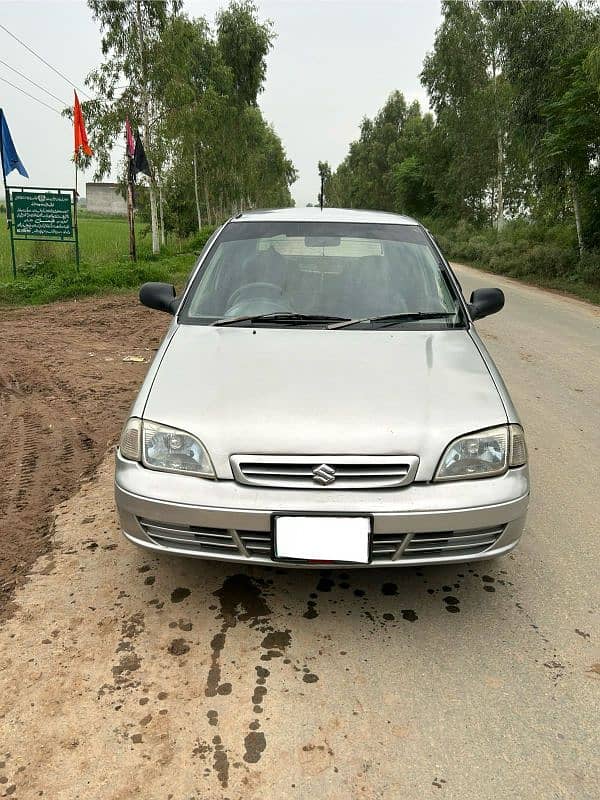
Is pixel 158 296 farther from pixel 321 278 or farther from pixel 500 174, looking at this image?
pixel 500 174

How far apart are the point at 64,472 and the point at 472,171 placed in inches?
1373

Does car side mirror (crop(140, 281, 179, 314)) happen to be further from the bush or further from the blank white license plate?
the bush

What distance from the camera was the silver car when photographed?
228 centimetres

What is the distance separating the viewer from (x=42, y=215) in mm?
13180

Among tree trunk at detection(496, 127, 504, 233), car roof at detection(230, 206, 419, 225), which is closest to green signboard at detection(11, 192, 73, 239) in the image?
car roof at detection(230, 206, 419, 225)

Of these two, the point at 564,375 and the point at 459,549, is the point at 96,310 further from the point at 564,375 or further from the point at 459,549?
the point at 459,549

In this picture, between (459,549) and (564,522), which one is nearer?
(459,549)

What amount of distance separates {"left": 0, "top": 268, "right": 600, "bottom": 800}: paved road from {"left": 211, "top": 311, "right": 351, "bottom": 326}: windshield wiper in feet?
4.02

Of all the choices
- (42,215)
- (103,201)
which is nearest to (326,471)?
(42,215)

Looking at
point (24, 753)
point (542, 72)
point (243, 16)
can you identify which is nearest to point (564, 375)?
point (24, 753)

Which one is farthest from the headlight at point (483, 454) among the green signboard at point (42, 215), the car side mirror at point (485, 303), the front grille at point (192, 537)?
the green signboard at point (42, 215)

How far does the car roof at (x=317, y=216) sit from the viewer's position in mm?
3918

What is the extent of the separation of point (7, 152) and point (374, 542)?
45.2ft

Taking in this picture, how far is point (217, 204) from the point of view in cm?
4281
